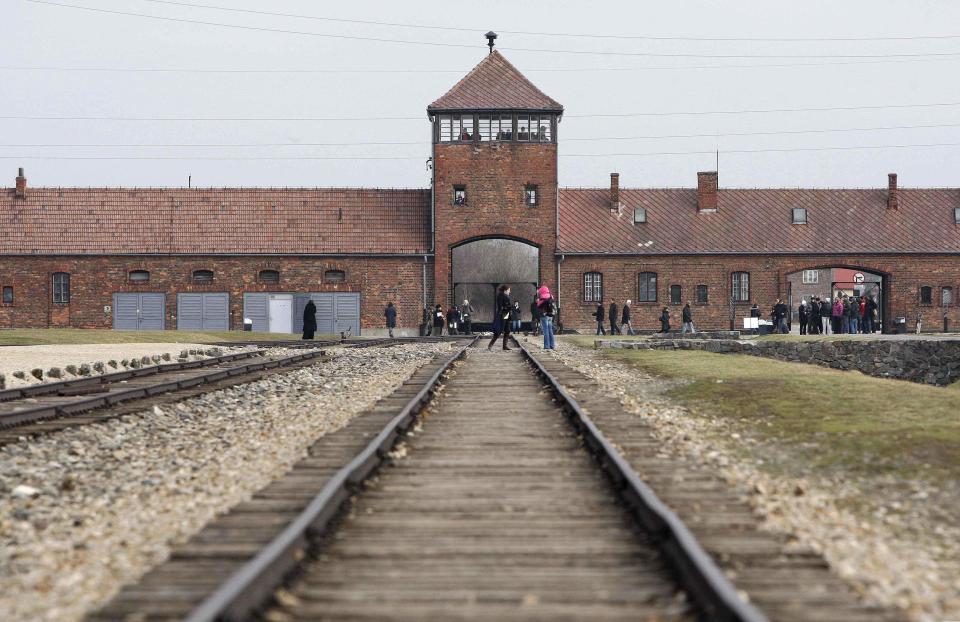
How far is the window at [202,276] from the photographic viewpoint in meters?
47.9

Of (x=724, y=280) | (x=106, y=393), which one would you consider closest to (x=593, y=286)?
(x=724, y=280)

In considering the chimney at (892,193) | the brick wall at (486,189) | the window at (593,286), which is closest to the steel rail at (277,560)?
the brick wall at (486,189)

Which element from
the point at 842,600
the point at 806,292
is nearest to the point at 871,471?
the point at 842,600

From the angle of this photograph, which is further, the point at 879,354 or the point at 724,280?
the point at 724,280

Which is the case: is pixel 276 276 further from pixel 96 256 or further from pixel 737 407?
pixel 737 407

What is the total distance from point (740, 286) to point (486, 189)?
12254 millimetres

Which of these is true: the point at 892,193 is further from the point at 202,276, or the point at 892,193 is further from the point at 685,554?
the point at 685,554

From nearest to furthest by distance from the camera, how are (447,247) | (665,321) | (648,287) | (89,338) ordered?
1. (89,338)
2. (665,321)
3. (447,247)
4. (648,287)

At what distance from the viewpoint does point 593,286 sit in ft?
158

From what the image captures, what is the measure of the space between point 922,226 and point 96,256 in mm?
37203

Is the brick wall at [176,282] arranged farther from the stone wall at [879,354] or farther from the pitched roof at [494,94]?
the stone wall at [879,354]

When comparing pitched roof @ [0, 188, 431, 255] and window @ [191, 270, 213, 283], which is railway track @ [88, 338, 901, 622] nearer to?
pitched roof @ [0, 188, 431, 255]

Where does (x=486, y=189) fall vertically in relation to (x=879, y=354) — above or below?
above

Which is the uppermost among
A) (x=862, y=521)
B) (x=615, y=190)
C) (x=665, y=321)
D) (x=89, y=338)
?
(x=615, y=190)
